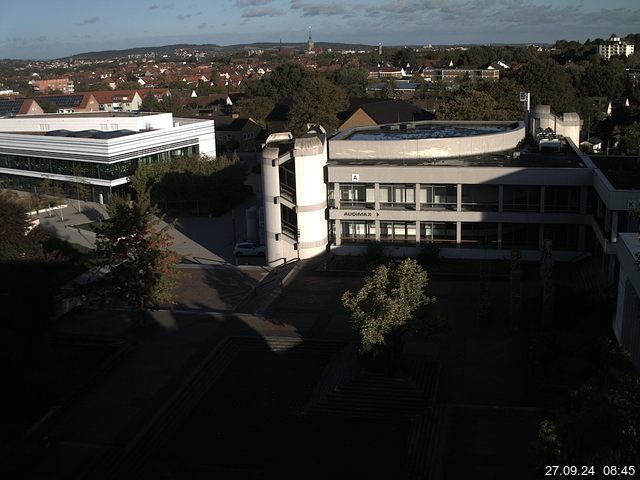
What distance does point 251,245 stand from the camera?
124 feet

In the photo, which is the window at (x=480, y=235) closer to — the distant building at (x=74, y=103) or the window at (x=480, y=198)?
the window at (x=480, y=198)

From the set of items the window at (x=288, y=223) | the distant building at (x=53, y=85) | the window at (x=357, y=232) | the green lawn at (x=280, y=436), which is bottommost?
the green lawn at (x=280, y=436)

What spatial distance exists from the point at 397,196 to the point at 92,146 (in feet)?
87.7

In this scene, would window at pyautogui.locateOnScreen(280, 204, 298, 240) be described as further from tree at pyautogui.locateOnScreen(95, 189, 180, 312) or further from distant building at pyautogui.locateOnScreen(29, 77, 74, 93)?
distant building at pyautogui.locateOnScreen(29, 77, 74, 93)

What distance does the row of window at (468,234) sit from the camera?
3362 cm

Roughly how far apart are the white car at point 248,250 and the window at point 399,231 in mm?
6689

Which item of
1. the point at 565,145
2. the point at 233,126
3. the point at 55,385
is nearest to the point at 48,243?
the point at 55,385

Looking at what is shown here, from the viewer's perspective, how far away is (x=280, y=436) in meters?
19.5

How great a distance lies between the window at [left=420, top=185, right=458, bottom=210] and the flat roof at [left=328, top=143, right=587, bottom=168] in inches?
45.7

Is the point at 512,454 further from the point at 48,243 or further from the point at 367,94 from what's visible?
the point at 367,94

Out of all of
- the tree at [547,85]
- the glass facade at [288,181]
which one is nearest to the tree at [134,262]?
the glass facade at [288,181]

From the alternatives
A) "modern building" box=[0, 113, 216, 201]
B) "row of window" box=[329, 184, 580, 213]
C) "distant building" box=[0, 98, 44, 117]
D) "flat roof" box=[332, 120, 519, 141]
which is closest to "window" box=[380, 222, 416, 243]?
"row of window" box=[329, 184, 580, 213]

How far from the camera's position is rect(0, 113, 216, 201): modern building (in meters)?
52.2

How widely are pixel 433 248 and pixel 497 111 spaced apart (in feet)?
95.6
